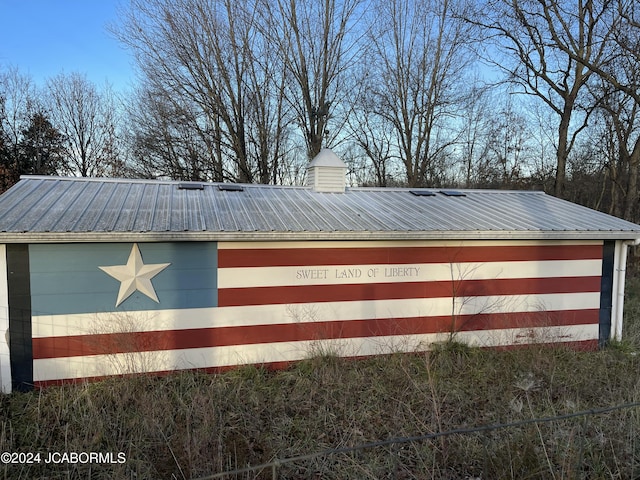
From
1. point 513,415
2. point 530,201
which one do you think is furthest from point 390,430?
point 530,201

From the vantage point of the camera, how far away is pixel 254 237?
5633 millimetres

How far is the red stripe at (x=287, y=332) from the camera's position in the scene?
5.35m

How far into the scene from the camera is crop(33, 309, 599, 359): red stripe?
5.35 m

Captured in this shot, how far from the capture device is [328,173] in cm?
845

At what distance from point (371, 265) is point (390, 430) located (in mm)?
2651

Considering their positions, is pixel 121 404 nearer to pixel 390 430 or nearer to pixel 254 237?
pixel 254 237

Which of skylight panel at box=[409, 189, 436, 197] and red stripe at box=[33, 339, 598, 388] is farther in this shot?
skylight panel at box=[409, 189, 436, 197]


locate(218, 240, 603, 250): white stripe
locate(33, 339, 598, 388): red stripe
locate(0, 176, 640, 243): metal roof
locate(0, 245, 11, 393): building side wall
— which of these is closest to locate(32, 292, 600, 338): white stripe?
locate(0, 245, 11, 393): building side wall

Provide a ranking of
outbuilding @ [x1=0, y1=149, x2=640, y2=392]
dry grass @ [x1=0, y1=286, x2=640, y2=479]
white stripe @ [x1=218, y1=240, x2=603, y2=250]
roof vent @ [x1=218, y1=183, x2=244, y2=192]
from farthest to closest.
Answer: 1. roof vent @ [x1=218, y1=183, x2=244, y2=192]
2. white stripe @ [x1=218, y1=240, x2=603, y2=250]
3. outbuilding @ [x1=0, y1=149, x2=640, y2=392]
4. dry grass @ [x1=0, y1=286, x2=640, y2=479]

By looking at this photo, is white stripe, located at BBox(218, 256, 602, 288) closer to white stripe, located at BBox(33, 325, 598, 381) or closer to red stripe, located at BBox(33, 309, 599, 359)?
red stripe, located at BBox(33, 309, 599, 359)

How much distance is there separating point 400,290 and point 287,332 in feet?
6.41

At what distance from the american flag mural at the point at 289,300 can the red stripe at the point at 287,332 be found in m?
0.02

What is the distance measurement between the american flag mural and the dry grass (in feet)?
1.16

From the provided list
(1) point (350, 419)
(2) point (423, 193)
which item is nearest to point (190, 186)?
(2) point (423, 193)
